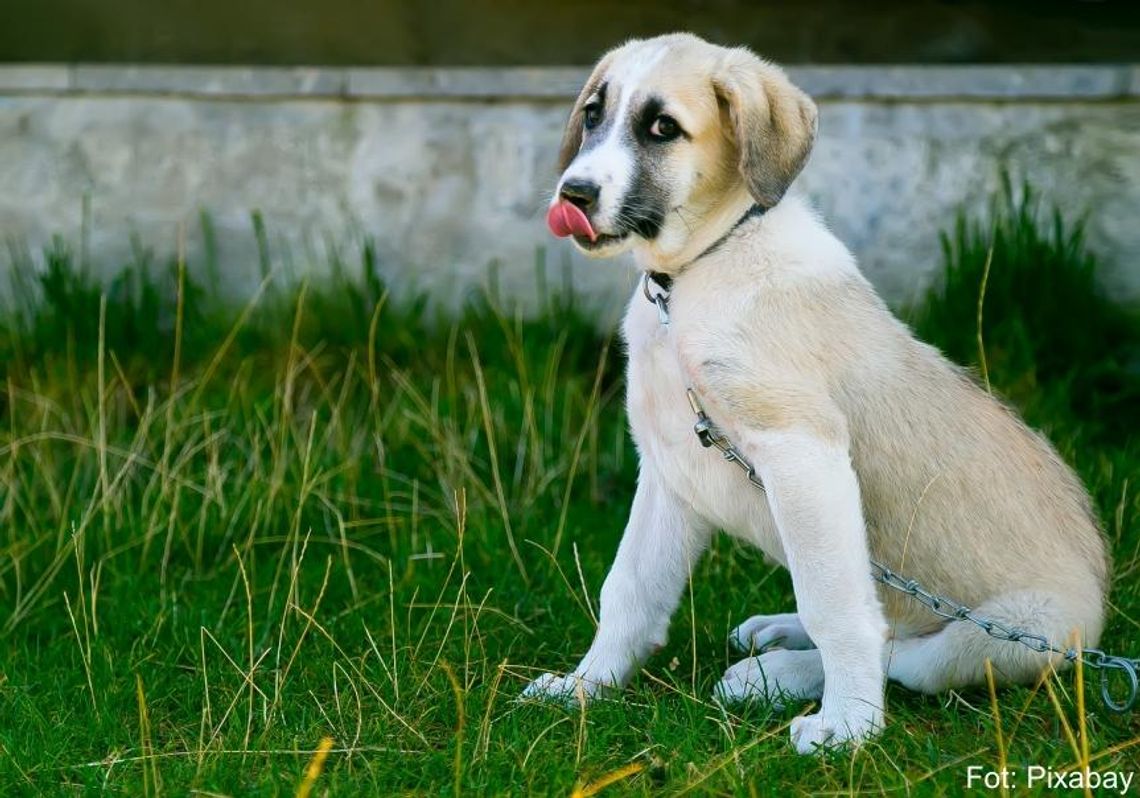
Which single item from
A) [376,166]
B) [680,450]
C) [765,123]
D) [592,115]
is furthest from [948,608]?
[376,166]

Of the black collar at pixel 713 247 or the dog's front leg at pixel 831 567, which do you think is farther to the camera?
the black collar at pixel 713 247

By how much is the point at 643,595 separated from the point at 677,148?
1.19 meters

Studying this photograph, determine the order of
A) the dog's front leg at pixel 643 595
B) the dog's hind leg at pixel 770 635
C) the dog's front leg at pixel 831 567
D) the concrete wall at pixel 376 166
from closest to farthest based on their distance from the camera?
the dog's front leg at pixel 831 567 → the dog's front leg at pixel 643 595 → the dog's hind leg at pixel 770 635 → the concrete wall at pixel 376 166

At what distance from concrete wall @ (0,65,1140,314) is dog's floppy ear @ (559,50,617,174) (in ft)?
9.52

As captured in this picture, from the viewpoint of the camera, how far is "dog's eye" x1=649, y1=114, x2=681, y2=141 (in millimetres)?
3814

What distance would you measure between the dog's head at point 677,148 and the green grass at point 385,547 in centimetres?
102

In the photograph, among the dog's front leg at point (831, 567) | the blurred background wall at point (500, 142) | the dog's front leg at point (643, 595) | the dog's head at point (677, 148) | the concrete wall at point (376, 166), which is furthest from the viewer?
the concrete wall at point (376, 166)

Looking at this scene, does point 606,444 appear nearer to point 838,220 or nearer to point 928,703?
point 838,220

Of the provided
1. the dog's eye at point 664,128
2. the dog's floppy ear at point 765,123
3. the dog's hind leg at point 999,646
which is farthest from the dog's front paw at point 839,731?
the dog's eye at point 664,128

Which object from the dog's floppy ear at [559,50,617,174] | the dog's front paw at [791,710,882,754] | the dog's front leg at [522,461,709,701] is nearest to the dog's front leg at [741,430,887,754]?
the dog's front paw at [791,710,882,754]

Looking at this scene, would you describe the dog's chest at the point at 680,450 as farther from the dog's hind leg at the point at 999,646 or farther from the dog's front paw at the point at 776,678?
the dog's hind leg at the point at 999,646

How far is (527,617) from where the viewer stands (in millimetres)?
4793

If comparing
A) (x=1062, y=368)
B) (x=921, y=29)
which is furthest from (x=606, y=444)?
(x=921, y=29)

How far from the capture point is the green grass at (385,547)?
12.1 feet
